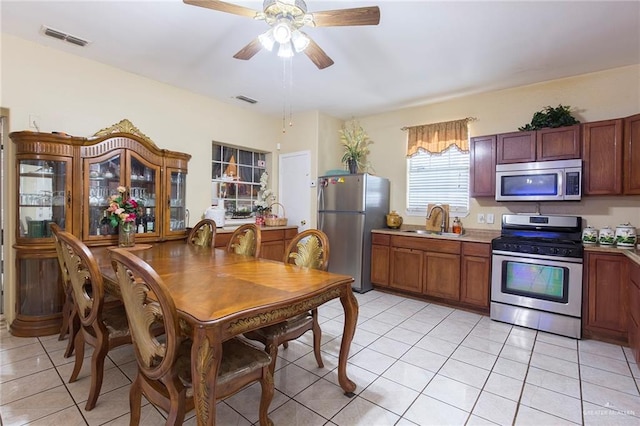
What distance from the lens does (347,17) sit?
192 centimetres

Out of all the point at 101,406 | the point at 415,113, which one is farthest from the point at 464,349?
the point at 415,113

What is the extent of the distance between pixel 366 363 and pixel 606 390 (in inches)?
64.2

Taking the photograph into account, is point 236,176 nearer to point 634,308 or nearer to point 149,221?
point 149,221

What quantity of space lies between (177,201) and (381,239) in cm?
277

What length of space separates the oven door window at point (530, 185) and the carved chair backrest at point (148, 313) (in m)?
3.68

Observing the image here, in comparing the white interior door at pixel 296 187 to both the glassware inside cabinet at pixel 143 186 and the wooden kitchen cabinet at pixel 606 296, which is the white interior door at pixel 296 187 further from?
the wooden kitchen cabinet at pixel 606 296

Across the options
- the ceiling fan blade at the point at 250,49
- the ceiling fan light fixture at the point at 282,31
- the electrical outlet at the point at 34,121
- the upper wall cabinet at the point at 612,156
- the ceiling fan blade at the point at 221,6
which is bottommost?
the upper wall cabinet at the point at 612,156

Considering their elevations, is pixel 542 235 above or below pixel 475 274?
above

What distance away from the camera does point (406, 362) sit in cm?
244

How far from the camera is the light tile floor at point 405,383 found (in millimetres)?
1801

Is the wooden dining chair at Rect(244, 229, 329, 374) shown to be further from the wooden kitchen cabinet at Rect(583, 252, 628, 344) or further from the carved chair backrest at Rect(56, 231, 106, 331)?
the wooden kitchen cabinet at Rect(583, 252, 628, 344)

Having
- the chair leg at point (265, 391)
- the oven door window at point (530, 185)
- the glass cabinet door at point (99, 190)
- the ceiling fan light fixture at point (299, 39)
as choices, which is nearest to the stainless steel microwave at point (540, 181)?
the oven door window at point (530, 185)

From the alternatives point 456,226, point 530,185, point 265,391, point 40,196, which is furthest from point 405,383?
point 40,196

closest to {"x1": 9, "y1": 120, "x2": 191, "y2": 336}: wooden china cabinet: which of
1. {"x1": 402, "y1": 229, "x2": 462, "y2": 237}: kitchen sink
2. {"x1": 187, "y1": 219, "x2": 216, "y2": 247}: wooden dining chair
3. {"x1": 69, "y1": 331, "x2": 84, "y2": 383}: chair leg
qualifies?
{"x1": 187, "y1": 219, "x2": 216, "y2": 247}: wooden dining chair
